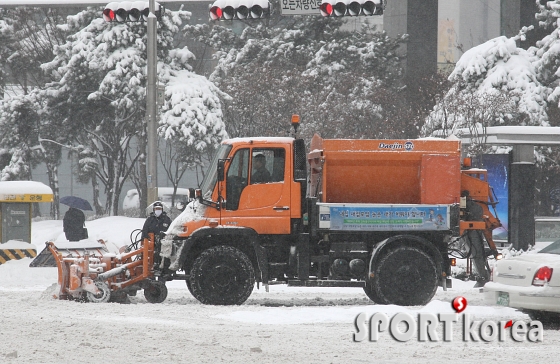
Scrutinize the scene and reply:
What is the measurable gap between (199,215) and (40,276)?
6.28 meters

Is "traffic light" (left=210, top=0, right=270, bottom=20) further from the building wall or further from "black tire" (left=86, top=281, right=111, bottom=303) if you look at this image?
the building wall

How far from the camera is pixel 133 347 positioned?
32.1ft

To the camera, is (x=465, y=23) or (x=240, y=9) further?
(x=465, y=23)

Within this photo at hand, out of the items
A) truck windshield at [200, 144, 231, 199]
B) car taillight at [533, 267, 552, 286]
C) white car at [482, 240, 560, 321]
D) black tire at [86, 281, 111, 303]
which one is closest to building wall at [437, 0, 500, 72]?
truck windshield at [200, 144, 231, 199]

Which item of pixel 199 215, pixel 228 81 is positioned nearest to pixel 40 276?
pixel 199 215

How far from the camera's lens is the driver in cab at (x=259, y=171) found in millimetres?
14156

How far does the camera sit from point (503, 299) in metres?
11.6

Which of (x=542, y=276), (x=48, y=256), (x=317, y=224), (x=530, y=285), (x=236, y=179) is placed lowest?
(x=48, y=256)

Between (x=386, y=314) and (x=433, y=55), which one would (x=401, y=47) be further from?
(x=386, y=314)

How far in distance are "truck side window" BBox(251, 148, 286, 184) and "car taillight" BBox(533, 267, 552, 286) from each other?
4349 mm

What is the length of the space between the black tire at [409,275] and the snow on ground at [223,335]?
78cm

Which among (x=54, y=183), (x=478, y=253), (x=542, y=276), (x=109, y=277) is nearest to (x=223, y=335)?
(x=542, y=276)
